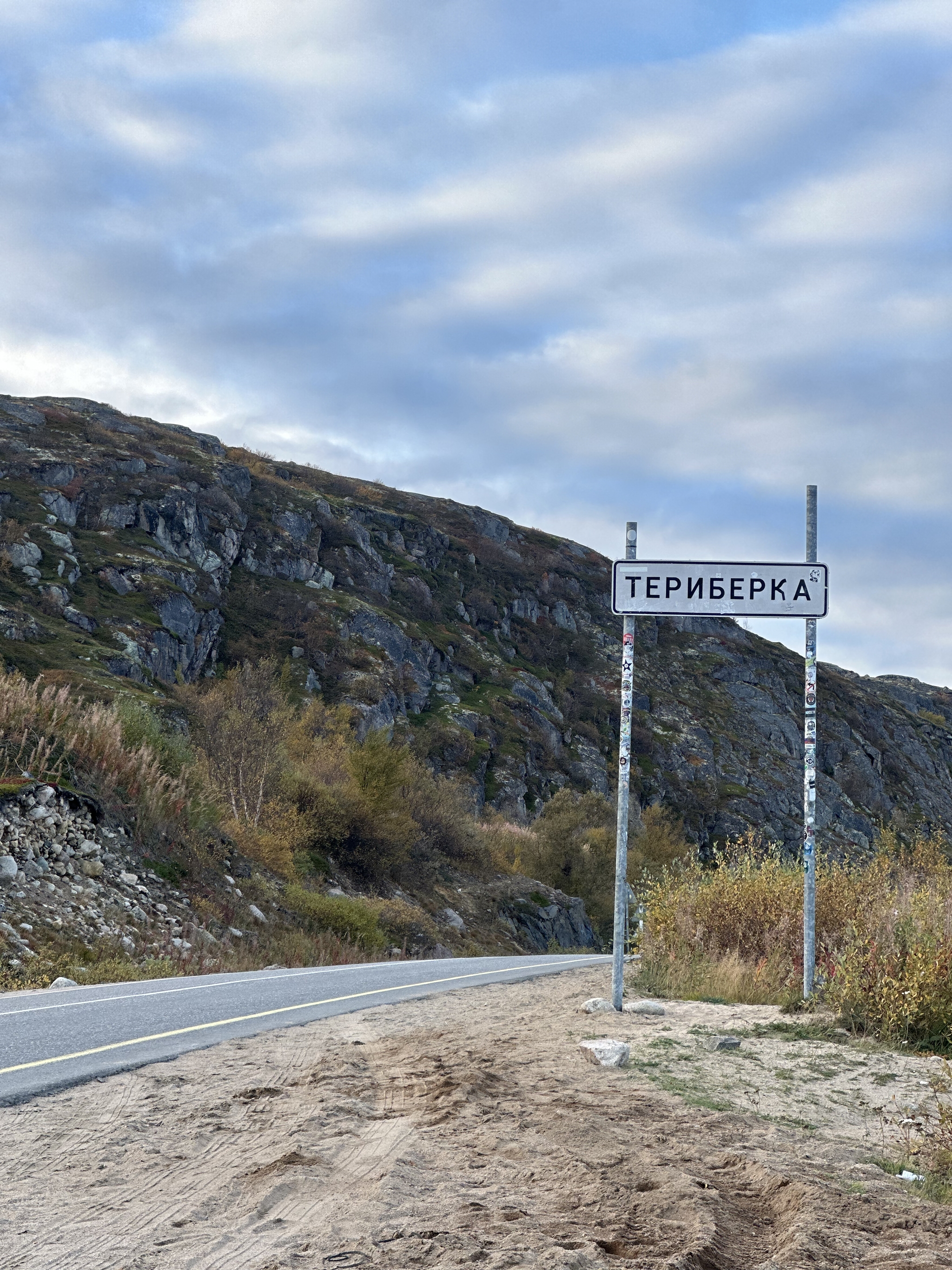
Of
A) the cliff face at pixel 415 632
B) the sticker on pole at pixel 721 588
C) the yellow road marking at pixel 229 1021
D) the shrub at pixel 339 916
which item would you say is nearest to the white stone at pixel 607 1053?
the yellow road marking at pixel 229 1021

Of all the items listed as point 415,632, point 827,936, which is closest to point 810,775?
point 827,936

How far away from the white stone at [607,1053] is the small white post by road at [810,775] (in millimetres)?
2906

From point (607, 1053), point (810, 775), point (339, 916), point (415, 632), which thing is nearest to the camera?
point (607, 1053)

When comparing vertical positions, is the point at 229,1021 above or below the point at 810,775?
below

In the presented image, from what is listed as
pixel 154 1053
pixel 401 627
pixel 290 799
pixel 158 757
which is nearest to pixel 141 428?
pixel 401 627

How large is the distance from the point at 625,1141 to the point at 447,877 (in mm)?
34327

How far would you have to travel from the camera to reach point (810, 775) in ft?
34.9

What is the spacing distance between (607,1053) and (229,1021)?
159 inches

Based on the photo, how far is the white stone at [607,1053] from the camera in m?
7.82

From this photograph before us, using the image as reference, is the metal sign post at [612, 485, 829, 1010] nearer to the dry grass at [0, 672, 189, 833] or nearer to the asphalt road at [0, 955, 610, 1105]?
the asphalt road at [0, 955, 610, 1105]

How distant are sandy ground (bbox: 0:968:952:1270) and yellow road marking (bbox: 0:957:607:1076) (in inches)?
29.0

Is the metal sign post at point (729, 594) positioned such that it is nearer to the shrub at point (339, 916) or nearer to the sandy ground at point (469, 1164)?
the sandy ground at point (469, 1164)

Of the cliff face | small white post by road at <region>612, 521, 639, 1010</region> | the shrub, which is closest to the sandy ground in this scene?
small white post by road at <region>612, 521, 639, 1010</region>

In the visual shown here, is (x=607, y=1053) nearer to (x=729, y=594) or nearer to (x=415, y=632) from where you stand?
(x=729, y=594)
